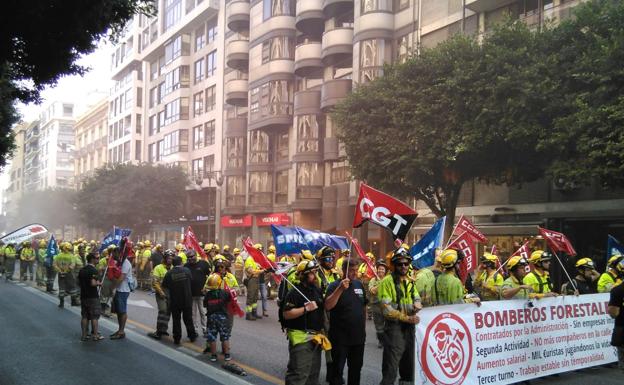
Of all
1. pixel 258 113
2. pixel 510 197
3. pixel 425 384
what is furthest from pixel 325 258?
pixel 258 113

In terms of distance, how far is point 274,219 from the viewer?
38406 mm

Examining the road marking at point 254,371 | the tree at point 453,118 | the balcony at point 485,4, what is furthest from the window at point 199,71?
the road marking at point 254,371

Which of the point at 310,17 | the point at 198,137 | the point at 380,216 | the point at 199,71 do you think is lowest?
the point at 380,216

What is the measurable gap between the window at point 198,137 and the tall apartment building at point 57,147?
207 ft

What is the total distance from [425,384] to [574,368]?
333cm

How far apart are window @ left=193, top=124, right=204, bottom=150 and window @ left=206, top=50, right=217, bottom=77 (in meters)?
4.72

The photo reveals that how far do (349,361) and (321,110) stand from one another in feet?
92.4

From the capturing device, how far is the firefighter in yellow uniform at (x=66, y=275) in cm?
1652

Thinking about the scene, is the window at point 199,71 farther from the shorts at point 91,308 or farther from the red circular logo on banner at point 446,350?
the red circular logo on banner at point 446,350

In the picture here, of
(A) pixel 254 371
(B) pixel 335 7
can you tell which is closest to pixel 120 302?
(A) pixel 254 371

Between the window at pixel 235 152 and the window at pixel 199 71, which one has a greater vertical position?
the window at pixel 199 71

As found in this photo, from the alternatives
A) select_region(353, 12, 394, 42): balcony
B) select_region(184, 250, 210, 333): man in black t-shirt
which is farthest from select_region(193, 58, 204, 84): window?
select_region(184, 250, 210, 333): man in black t-shirt

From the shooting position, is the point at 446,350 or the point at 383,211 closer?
the point at 446,350

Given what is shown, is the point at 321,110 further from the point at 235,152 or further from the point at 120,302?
the point at 120,302
